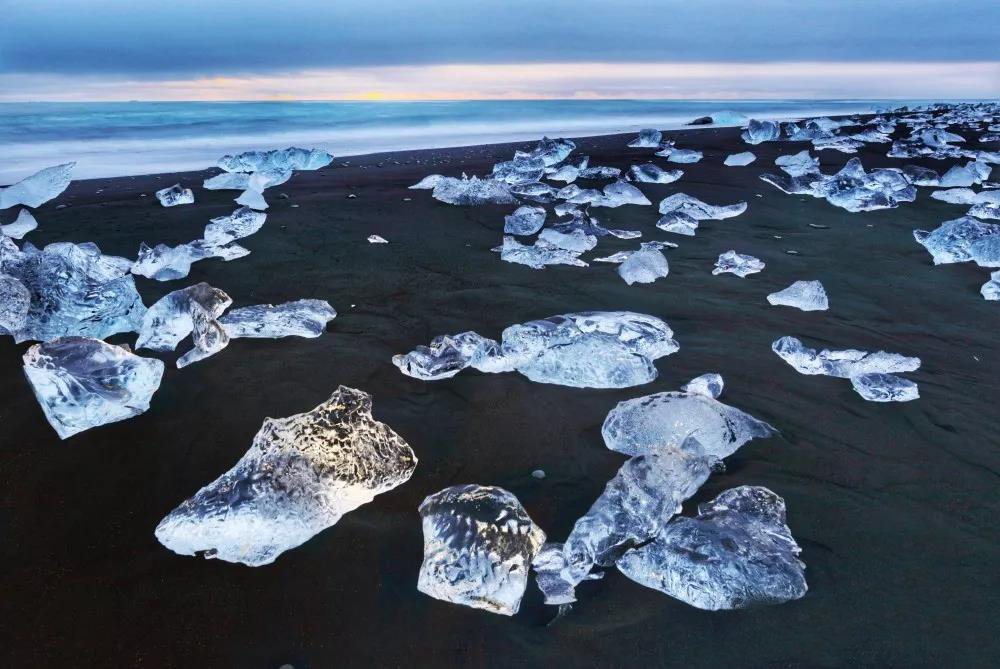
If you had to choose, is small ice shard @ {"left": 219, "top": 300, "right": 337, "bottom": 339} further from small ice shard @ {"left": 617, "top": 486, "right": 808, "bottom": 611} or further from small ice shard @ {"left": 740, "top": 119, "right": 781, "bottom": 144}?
small ice shard @ {"left": 740, "top": 119, "right": 781, "bottom": 144}

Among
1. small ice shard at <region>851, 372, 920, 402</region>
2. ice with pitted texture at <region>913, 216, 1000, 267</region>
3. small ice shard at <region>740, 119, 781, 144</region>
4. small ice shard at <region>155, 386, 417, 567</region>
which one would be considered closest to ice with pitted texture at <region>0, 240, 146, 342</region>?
small ice shard at <region>155, 386, 417, 567</region>

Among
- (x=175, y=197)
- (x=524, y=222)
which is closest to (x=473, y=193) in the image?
(x=524, y=222)

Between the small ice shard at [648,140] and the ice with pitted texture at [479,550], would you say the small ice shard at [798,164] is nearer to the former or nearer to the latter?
the small ice shard at [648,140]

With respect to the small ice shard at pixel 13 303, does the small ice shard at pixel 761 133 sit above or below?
above

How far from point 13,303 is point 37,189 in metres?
3.18

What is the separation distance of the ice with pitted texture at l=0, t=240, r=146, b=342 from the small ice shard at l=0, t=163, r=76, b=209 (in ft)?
8.84

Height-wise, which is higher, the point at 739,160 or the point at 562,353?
the point at 739,160

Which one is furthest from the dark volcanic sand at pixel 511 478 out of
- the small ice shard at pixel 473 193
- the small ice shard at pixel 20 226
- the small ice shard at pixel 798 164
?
the small ice shard at pixel 798 164

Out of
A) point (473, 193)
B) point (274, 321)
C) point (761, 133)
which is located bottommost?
point (274, 321)

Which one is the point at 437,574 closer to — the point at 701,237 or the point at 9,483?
the point at 9,483

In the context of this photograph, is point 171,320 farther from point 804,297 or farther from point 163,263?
point 804,297

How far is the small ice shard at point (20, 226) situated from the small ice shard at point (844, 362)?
15.8 feet

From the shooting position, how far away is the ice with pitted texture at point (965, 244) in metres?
3.39

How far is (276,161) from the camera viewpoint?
7.47 metres
